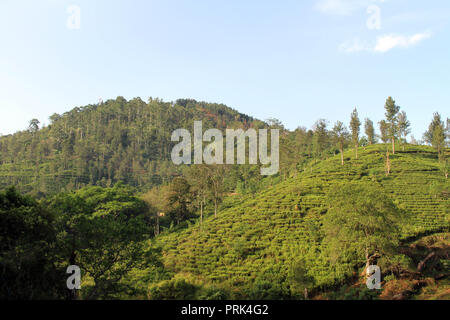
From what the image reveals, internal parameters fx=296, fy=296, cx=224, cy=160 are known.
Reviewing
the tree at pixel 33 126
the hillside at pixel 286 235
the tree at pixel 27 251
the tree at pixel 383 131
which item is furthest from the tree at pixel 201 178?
the tree at pixel 33 126

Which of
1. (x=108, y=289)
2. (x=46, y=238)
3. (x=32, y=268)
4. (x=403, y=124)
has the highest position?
(x=403, y=124)

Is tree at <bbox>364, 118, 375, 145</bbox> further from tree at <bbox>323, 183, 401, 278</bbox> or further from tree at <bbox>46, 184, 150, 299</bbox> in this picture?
tree at <bbox>46, 184, 150, 299</bbox>

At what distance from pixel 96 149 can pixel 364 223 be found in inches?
4250

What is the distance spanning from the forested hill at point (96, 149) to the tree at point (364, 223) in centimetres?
7342

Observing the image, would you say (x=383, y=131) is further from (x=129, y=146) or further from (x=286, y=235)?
(x=129, y=146)

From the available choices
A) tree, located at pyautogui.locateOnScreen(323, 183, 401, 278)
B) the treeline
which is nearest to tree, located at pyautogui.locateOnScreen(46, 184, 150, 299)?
tree, located at pyautogui.locateOnScreen(323, 183, 401, 278)

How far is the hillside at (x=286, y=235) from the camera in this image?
2591 centimetres

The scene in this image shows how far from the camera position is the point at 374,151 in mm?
69125

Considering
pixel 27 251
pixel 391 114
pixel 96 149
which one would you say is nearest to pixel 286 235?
pixel 27 251

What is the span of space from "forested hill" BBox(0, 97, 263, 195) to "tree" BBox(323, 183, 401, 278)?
73422 mm
